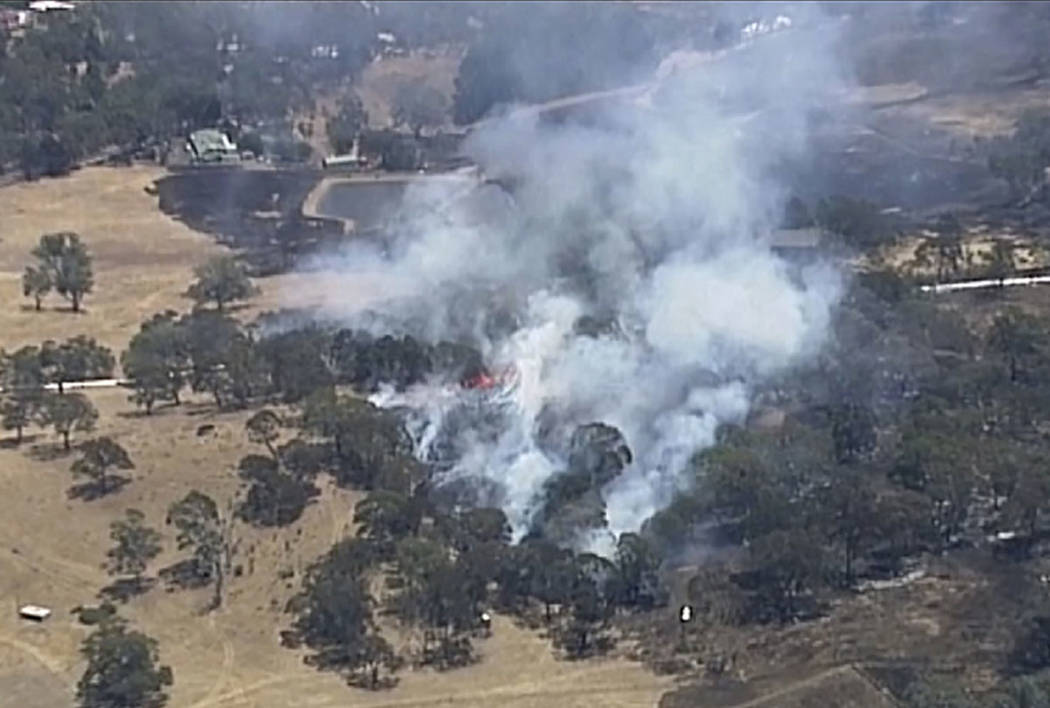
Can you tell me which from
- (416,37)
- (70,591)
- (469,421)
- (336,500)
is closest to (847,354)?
(469,421)

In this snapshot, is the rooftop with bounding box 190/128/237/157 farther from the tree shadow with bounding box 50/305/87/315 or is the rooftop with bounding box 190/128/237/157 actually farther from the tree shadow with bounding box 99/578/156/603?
the tree shadow with bounding box 99/578/156/603

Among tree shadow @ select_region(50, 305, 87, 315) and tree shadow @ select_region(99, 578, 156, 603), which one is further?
tree shadow @ select_region(50, 305, 87, 315)

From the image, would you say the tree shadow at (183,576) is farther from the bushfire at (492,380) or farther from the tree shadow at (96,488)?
the bushfire at (492,380)

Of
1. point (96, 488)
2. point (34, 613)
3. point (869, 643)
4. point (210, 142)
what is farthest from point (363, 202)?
point (869, 643)

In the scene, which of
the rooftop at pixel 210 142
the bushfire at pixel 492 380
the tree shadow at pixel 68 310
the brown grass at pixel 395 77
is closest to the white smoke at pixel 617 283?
the bushfire at pixel 492 380

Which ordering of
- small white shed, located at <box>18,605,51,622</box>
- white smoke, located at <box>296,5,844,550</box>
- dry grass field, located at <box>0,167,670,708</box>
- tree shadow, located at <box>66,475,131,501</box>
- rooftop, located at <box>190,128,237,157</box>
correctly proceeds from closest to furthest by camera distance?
dry grass field, located at <box>0,167,670,708</box> < small white shed, located at <box>18,605,51,622</box> < tree shadow, located at <box>66,475,131,501</box> < white smoke, located at <box>296,5,844,550</box> < rooftop, located at <box>190,128,237,157</box>

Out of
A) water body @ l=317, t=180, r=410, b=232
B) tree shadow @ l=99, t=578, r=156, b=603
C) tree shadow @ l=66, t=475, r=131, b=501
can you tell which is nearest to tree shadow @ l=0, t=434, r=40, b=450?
tree shadow @ l=66, t=475, r=131, b=501
